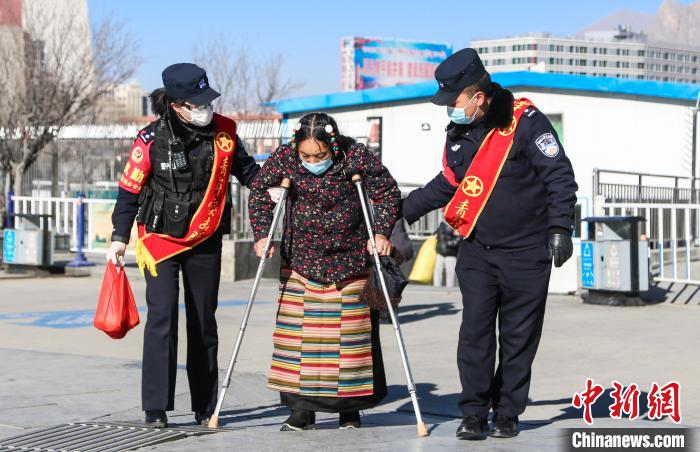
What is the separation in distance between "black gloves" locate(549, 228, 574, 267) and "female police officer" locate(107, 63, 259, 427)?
6.13 feet

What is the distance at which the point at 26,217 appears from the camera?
19.1 m

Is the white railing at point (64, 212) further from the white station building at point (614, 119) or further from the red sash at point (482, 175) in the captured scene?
the red sash at point (482, 175)

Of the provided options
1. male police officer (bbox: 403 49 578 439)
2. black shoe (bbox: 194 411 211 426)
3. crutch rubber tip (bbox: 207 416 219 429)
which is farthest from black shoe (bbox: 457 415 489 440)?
black shoe (bbox: 194 411 211 426)

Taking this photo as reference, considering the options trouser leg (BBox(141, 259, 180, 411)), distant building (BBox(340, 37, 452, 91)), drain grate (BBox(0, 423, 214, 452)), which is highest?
distant building (BBox(340, 37, 452, 91))

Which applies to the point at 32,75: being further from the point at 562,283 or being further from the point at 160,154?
the point at 160,154

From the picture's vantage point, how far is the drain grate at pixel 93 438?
614 centimetres

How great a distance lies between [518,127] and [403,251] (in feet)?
18.5

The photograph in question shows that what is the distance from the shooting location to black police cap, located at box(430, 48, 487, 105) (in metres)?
6.34

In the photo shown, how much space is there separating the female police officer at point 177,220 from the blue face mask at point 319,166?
0.58 metres

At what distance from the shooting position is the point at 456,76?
6.35m

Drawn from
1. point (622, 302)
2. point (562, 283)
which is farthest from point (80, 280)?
point (622, 302)

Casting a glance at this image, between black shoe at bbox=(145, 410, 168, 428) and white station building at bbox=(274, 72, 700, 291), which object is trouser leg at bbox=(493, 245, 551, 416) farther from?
white station building at bbox=(274, 72, 700, 291)

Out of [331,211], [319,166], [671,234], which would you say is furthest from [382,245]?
[671,234]

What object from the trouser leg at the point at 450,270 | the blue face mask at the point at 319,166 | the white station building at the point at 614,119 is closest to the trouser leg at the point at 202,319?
the blue face mask at the point at 319,166
